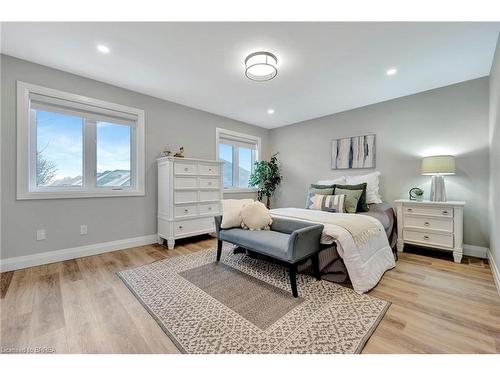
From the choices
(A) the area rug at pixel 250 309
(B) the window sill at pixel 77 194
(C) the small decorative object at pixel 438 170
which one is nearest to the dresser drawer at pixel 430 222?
(C) the small decorative object at pixel 438 170

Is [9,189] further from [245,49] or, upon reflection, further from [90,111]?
[245,49]

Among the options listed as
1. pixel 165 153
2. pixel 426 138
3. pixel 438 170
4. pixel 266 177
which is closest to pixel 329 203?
pixel 438 170

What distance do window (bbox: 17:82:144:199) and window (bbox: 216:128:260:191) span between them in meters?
1.64

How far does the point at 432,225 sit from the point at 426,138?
1309 millimetres

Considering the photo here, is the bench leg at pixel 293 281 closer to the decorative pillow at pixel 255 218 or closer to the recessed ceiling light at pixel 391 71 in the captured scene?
the decorative pillow at pixel 255 218

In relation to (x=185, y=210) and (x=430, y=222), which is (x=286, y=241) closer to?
(x=185, y=210)

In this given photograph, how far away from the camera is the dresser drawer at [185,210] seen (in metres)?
3.24

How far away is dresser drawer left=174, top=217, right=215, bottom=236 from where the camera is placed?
3256 mm

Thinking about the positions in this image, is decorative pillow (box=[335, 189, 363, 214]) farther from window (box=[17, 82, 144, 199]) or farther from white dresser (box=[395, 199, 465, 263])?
window (box=[17, 82, 144, 199])

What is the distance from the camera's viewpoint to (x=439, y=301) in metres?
1.79

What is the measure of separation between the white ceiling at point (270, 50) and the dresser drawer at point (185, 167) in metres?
1.07

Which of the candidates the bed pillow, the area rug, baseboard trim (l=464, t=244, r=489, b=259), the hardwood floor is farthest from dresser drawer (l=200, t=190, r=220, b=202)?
baseboard trim (l=464, t=244, r=489, b=259)

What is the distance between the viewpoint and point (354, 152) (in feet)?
12.8
